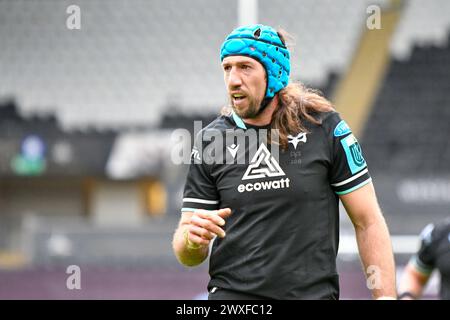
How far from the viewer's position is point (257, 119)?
304 centimetres

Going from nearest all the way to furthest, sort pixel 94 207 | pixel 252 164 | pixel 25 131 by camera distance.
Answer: pixel 252 164 < pixel 25 131 < pixel 94 207

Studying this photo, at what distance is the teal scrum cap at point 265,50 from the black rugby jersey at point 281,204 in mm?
173

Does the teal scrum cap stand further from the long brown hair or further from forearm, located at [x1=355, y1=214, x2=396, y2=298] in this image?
forearm, located at [x1=355, y1=214, x2=396, y2=298]

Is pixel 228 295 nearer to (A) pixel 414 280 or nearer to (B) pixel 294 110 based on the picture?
(B) pixel 294 110

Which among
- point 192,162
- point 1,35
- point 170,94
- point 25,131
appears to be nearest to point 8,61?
point 1,35

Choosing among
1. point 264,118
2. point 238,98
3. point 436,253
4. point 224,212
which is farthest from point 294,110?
point 436,253

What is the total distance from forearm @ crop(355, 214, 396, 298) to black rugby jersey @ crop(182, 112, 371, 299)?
0.10 meters

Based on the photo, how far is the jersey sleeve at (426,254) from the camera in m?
4.64

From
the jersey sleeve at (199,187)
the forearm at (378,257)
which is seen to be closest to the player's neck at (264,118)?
the jersey sleeve at (199,187)

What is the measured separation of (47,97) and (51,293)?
5693mm

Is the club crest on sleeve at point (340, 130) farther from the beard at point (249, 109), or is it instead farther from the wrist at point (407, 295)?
the wrist at point (407, 295)

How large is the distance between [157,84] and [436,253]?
9.97m

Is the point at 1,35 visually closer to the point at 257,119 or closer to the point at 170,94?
the point at 170,94

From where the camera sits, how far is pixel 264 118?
120 inches
